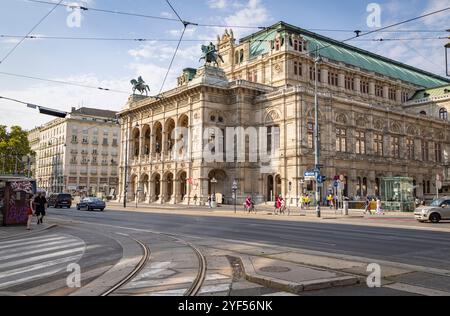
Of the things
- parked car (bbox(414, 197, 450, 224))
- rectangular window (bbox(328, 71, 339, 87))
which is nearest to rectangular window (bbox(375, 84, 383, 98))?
rectangular window (bbox(328, 71, 339, 87))

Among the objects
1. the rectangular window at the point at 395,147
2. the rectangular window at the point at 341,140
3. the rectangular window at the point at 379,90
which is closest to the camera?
the rectangular window at the point at 341,140

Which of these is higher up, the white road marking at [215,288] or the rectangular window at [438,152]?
the rectangular window at [438,152]

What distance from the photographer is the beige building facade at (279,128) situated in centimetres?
5559

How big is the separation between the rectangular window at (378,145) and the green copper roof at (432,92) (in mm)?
24919

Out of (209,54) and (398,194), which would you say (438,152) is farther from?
(209,54)

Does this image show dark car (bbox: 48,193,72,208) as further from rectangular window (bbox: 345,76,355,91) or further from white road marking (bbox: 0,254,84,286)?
rectangular window (bbox: 345,76,355,91)

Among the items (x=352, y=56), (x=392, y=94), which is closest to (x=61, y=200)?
(x=352, y=56)

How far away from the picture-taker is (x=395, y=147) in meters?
67.1

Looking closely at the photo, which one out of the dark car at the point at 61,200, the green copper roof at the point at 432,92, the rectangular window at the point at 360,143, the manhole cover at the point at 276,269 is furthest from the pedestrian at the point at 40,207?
the green copper roof at the point at 432,92

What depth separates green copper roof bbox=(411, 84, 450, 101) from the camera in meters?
81.4

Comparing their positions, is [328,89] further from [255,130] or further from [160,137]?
[160,137]

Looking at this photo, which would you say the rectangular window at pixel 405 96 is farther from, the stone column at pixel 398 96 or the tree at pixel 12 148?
the tree at pixel 12 148

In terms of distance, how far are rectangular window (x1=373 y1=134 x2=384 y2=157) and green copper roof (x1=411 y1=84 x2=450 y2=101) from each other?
24919 mm

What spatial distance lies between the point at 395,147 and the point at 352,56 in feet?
65.7
